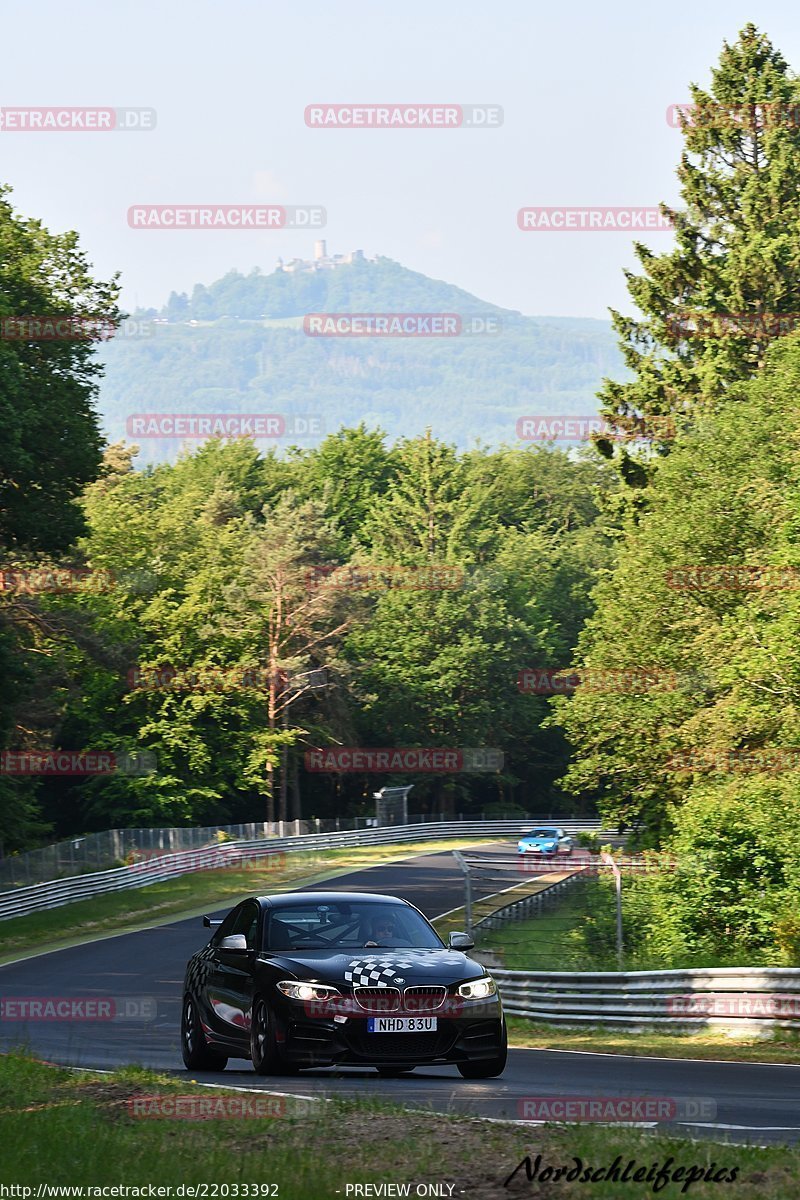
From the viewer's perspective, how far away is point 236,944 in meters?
13.8

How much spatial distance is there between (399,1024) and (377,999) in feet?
0.80

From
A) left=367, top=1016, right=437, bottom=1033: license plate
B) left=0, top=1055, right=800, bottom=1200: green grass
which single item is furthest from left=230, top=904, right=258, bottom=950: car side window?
left=0, top=1055, right=800, bottom=1200: green grass

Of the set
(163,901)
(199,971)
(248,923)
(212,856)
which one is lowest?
(163,901)

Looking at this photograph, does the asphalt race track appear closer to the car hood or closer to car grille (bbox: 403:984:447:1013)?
car grille (bbox: 403:984:447:1013)

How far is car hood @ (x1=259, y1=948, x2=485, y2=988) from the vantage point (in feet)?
41.9

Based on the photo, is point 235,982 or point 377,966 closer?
point 377,966

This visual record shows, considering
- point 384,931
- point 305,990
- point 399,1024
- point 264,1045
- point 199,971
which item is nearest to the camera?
point 399,1024

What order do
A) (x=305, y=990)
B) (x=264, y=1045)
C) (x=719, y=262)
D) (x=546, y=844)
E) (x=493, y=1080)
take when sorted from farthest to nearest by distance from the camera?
(x=546, y=844) → (x=719, y=262) → (x=493, y=1080) → (x=264, y=1045) → (x=305, y=990)

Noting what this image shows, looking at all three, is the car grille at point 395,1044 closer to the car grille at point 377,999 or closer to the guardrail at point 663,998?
the car grille at point 377,999

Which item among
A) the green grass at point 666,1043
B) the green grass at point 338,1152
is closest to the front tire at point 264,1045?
the green grass at point 338,1152

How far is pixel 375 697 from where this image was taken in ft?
311

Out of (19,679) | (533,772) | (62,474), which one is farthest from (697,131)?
(533,772)

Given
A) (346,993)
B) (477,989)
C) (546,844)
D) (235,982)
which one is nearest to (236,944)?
(235,982)

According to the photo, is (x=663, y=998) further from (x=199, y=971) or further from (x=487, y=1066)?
(x=487, y=1066)
